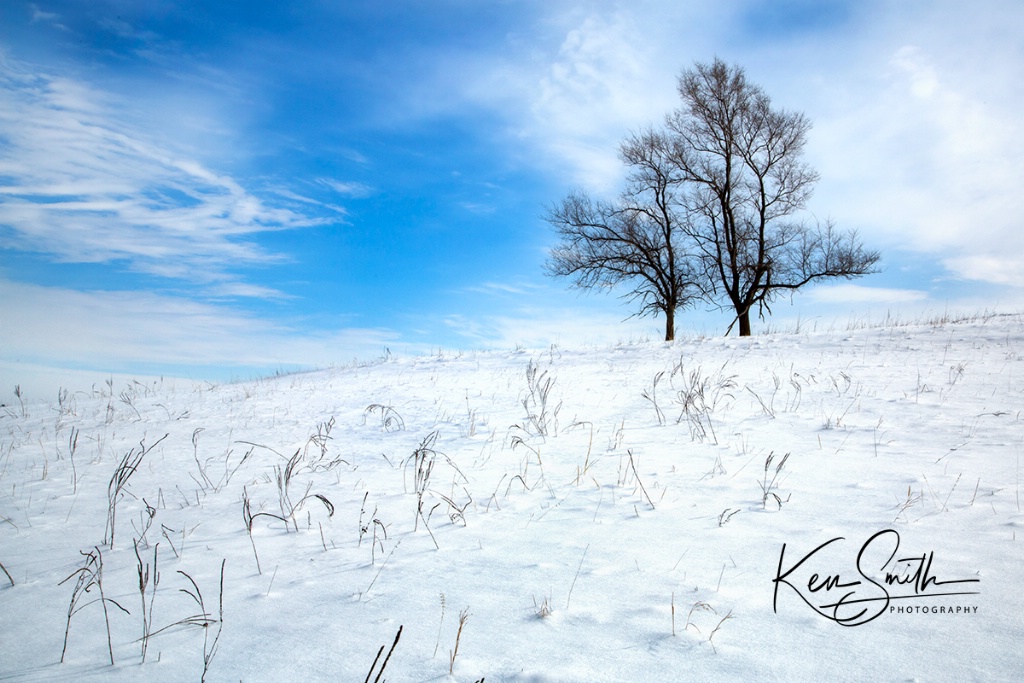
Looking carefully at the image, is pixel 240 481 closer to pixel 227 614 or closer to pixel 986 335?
pixel 227 614

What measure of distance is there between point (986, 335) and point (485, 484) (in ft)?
34.7

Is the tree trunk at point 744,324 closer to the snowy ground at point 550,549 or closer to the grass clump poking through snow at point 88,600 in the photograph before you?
the snowy ground at point 550,549

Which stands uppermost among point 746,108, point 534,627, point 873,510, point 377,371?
point 746,108

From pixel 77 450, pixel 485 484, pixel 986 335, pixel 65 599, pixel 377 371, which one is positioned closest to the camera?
pixel 65 599

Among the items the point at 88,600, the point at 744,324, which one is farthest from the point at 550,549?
the point at 744,324

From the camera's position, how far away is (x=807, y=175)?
19406mm

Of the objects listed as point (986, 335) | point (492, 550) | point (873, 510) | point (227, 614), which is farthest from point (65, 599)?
point (986, 335)

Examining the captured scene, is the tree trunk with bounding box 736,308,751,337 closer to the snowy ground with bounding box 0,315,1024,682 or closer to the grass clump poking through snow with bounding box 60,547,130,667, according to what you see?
the snowy ground with bounding box 0,315,1024,682

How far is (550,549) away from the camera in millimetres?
2637

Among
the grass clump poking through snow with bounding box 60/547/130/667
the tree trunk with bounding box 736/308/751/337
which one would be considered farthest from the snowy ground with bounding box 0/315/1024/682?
the tree trunk with bounding box 736/308/751/337

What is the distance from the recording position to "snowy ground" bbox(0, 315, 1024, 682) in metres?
1.86

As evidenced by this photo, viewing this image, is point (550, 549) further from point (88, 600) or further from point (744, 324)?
point (744, 324)

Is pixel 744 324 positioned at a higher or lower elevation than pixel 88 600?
higher

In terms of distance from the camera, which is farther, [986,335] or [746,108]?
[746,108]
